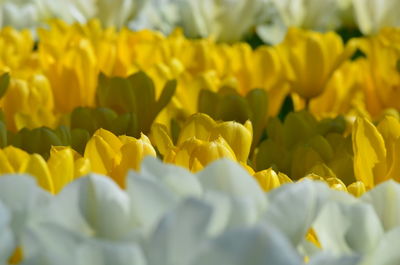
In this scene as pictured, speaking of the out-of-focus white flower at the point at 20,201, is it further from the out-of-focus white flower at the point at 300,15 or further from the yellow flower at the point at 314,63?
the out-of-focus white flower at the point at 300,15

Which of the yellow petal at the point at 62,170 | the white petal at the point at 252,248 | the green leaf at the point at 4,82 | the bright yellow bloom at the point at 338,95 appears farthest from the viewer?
the bright yellow bloom at the point at 338,95

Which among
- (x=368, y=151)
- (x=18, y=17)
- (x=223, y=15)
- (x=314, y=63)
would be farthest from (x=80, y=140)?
(x=18, y=17)

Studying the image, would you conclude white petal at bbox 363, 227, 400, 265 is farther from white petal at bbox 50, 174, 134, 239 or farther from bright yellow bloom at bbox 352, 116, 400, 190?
bright yellow bloom at bbox 352, 116, 400, 190

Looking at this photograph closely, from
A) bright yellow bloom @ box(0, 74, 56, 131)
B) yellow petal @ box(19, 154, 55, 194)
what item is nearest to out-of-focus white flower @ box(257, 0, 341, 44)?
bright yellow bloom @ box(0, 74, 56, 131)

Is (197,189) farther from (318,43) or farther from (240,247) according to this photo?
(318,43)

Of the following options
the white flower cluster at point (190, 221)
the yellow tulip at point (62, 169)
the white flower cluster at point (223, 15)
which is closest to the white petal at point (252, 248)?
the white flower cluster at point (190, 221)
